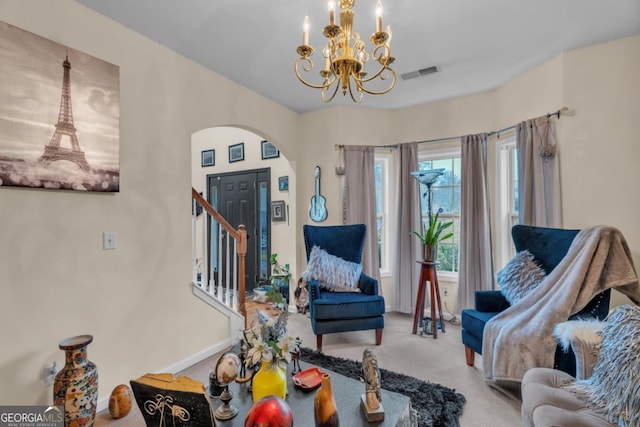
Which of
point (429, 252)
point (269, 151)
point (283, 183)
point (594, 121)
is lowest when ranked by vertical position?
point (429, 252)

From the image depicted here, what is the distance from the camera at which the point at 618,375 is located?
1.24 m

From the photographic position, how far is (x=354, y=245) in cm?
344

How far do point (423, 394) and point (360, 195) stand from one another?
90.4 inches

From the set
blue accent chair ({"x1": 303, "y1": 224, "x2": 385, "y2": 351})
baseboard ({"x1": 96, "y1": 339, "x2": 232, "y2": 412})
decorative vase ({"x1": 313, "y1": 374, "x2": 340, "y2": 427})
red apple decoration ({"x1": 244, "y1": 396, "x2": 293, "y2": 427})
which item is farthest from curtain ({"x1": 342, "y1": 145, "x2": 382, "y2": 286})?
red apple decoration ({"x1": 244, "y1": 396, "x2": 293, "y2": 427})

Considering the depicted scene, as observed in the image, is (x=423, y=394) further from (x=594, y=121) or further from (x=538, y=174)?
(x=594, y=121)

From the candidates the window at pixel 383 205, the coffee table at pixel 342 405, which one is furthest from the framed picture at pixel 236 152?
the coffee table at pixel 342 405

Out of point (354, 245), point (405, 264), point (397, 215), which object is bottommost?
point (405, 264)

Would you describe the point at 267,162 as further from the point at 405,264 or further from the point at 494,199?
the point at 494,199

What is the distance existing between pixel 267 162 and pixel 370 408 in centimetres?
390

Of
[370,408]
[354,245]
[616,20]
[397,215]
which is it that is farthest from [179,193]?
[616,20]

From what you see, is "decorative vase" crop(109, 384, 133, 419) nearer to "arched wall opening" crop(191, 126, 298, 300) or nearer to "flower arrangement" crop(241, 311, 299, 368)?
"flower arrangement" crop(241, 311, 299, 368)

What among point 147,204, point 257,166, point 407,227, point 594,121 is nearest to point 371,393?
point 147,204

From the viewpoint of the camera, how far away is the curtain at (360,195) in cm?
381

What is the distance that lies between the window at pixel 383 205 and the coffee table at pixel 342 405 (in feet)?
8.46
